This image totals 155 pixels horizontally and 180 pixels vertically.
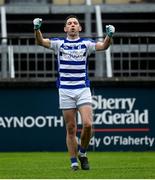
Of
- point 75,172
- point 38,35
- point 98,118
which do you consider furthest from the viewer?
point 98,118

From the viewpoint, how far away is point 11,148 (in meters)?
19.0

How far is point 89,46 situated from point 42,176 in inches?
88.7

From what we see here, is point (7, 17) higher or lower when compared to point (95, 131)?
higher

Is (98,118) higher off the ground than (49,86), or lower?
lower

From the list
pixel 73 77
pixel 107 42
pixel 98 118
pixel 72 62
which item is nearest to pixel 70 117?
pixel 73 77

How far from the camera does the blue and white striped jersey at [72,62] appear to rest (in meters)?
12.1

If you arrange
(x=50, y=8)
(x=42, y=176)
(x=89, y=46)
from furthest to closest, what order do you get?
1. (x=50, y=8)
2. (x=89, y=46)
3. (x=42, y=176)

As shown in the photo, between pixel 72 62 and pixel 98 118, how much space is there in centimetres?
678

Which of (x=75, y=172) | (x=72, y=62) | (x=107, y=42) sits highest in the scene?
(x=107, y=42)

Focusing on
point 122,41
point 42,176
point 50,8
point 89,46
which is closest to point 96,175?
point 42,176

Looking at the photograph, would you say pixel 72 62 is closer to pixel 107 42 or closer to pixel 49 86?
pixel 107 42

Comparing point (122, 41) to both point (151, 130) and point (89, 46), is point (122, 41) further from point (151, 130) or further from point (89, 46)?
point (89, 46)

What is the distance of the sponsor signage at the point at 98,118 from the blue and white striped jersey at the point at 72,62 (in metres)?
6.67

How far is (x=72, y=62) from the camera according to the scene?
12.1 metres
